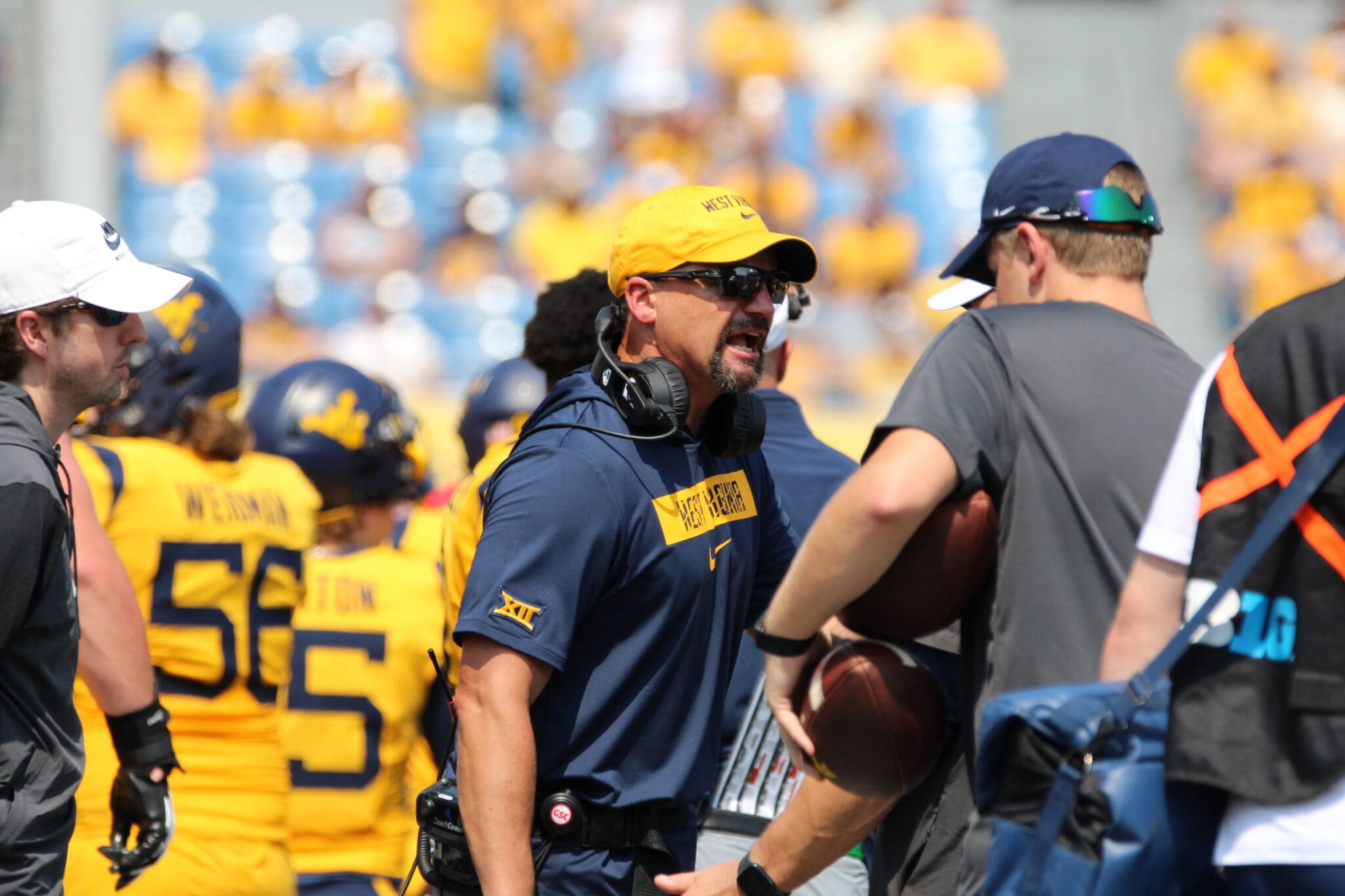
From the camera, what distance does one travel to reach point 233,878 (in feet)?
13.1

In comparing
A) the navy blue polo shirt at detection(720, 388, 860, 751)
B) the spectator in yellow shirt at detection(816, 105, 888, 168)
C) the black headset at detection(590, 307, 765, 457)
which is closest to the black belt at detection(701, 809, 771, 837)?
the navy blue polo shirt at detection(720, 388, 860, 751)

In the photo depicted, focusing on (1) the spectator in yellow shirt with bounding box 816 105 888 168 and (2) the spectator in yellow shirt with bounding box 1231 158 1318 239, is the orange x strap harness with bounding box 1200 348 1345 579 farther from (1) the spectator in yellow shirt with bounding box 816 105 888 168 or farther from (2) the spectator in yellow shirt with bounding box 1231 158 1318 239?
(2) the spectator in yellow shirt with bounding box 1231 158 1318 239

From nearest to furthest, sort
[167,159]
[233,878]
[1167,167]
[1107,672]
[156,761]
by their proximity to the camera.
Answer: [1107,672], [156,761], [233,878], [167,159], [1167,167]

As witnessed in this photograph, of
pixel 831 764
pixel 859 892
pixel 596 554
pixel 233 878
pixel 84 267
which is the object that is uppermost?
pixel 84 267

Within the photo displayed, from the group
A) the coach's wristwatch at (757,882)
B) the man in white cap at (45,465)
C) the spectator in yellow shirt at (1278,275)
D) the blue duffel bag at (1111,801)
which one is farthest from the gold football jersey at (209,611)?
the spectator in yellow shirt at (1278,275)

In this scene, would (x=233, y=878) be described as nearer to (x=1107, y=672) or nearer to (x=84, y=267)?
(x=84, y=267)

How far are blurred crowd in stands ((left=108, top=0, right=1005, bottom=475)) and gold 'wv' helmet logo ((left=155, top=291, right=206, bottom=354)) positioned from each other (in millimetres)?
7736

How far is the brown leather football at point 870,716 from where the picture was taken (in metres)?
2.45

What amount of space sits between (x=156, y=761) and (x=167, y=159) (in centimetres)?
1160

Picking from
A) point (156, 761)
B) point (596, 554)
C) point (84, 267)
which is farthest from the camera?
point (156, 761)

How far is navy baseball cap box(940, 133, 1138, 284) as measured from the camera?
261cm

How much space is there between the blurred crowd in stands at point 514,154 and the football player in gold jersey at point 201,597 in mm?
7898

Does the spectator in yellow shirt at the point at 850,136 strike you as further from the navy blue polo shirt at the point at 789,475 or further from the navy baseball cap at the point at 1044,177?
the navy baseball cap at the point at 1044,177

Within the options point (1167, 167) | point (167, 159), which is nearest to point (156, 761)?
point (167, 159)
